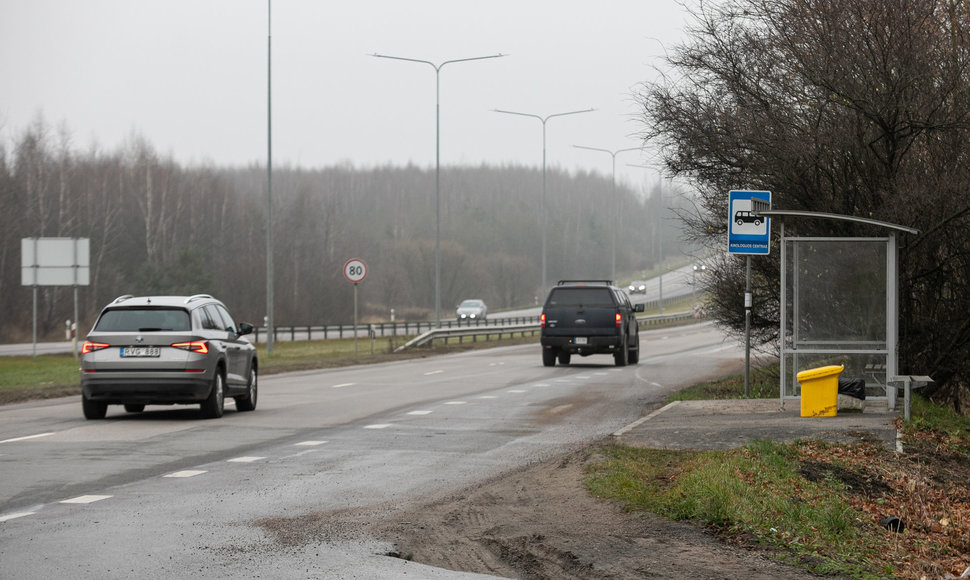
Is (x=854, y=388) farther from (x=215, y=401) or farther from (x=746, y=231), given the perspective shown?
(x=215, y=401)

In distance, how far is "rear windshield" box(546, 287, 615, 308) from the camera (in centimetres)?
3288

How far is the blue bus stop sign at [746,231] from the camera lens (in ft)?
59.7

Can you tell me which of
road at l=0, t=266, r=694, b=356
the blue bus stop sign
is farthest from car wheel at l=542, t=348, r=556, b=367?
the blue bus stop sign

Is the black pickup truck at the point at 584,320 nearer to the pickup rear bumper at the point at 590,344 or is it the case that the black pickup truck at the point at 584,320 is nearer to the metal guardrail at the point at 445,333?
the pickup rear bumper at the point at 590,344

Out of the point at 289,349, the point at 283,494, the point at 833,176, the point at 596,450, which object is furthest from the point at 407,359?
the point at 283,494

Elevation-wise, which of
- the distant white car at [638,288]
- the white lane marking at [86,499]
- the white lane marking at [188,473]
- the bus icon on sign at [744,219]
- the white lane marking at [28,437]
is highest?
the distant white car at [638,288]

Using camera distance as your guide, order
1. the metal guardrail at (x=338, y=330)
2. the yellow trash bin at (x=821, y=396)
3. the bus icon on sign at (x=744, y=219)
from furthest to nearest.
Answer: the metal guardrail at (x=338, y=330) → the bus icon on sign at (x=744, y=219) → the yellow trash bin at (x=821, y=396)

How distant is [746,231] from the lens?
18422 millimetres

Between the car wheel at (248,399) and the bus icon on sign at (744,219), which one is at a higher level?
the bus icon on sign at (744,219)

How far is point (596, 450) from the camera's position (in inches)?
515

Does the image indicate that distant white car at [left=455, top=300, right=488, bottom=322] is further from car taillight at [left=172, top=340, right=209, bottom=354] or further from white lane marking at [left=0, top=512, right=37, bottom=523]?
white lane marking at [left=0, top=512, right=37, bottom=523]

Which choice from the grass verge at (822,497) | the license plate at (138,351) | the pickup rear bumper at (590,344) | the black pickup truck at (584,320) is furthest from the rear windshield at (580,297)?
the grass verge at (822,497)

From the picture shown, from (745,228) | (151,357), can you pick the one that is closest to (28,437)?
(151,357)

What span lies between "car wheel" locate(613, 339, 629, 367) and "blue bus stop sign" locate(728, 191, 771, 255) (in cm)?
1495
